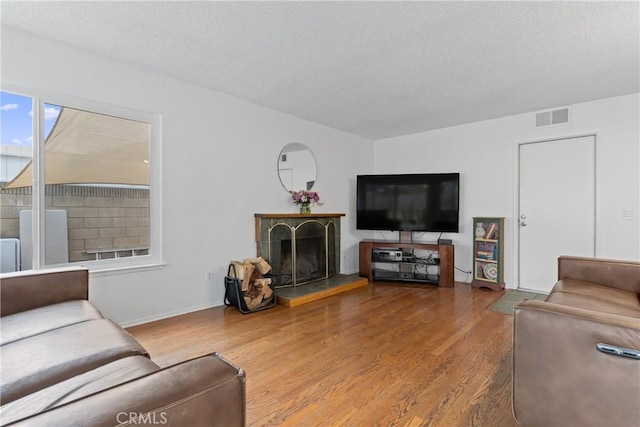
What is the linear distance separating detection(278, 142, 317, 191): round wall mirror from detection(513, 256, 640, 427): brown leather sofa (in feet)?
10.6

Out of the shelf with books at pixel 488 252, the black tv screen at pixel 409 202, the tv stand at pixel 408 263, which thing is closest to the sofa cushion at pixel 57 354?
the tv stand at pixel 408 263

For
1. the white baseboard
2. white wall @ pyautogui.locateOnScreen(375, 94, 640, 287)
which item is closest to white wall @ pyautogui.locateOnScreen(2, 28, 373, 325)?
the white baseboard

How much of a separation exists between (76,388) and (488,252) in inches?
174

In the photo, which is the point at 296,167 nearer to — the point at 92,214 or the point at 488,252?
the point at 92,214

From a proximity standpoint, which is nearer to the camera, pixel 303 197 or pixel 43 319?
pixel 43 319

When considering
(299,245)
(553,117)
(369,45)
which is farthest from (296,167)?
(553,117)

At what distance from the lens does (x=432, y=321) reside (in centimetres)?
294

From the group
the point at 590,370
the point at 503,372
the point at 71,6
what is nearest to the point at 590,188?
the point at 503,372

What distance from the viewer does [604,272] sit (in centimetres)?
232

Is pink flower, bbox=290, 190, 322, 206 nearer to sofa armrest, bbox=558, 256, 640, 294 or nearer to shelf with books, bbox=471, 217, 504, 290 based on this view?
shelf with books, bbox=471, 217, 504, 290

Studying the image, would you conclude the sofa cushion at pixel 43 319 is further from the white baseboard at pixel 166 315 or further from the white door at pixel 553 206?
the white door at pixel 553 206

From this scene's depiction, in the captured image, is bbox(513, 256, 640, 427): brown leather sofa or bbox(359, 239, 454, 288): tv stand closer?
bbox(513, 256, 640, 427): brown leather sofa

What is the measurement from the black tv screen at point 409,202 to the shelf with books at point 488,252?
33 cm

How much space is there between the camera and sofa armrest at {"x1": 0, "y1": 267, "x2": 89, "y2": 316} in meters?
1.76
